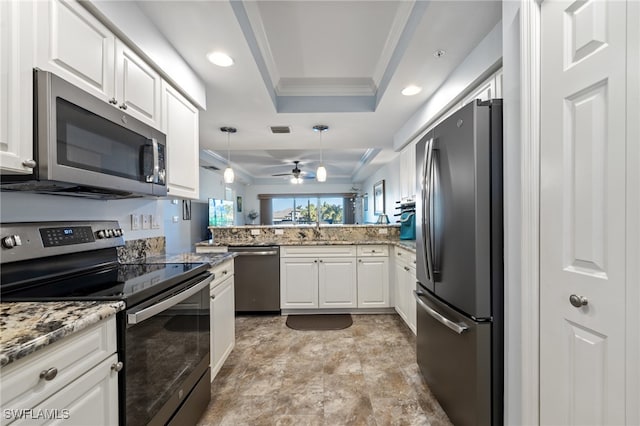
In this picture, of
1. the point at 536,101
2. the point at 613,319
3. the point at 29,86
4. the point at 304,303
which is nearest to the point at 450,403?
the point at 613,319

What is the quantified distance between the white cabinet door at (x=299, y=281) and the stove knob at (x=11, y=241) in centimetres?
243

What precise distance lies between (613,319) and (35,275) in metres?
2.18

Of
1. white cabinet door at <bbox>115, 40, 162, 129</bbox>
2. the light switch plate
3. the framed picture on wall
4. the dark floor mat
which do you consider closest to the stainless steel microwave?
white cabinet door at <bbox>115, 40, 162, 129</bbox>

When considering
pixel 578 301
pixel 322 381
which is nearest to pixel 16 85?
pixel 578 301

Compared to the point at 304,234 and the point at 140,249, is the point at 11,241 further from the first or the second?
the point at 304,234

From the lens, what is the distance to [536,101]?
113 centimetres

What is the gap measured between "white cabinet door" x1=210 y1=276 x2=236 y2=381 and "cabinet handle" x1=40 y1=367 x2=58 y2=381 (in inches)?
46.0

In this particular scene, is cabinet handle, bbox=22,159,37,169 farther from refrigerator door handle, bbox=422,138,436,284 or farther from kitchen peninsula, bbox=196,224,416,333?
kitchen peninsula, bbox=196,224,416,333

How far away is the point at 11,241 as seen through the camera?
111cm

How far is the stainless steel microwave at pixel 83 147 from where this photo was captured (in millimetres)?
990

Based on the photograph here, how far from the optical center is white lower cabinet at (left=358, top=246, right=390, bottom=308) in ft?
11.1

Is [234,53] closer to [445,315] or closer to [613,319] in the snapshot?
[445,315]

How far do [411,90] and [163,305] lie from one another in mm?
2456

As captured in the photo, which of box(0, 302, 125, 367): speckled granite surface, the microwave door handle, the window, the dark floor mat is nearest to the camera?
box(0, 302, 125, 367): speckled granite surface
